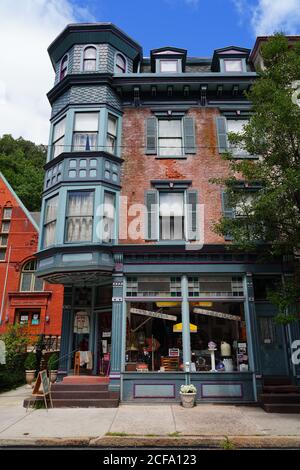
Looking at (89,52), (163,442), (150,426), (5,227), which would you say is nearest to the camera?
(163,442)

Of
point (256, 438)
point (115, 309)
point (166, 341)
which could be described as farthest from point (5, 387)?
point (256, 438)

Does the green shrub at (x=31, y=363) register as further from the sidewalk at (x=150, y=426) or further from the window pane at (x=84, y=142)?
the window pane at (x=84, y=142)

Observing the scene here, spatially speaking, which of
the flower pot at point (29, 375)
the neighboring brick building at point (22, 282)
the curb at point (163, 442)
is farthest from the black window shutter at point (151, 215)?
the neighboring brick building at point (22, 282)

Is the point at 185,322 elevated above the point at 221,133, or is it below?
below

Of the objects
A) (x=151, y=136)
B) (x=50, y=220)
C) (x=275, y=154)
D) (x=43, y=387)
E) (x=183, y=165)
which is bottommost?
(x=43, y=387)

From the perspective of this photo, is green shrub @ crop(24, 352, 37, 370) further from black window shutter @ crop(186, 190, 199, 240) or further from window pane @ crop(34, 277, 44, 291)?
black window shutter @ crop(186, 190, 199, 240)

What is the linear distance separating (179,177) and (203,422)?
28.3 feet

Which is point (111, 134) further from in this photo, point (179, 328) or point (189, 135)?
point (179, 328)

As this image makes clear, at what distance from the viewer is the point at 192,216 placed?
43.3ft

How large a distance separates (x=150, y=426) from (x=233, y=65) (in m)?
14.7

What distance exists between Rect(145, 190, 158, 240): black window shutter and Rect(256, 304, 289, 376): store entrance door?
181 inches

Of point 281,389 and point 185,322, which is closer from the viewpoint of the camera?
point 281,389

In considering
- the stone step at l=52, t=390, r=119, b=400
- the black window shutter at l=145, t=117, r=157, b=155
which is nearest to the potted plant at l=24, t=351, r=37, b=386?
the stone step at l=52, t=390, r=119, b=400

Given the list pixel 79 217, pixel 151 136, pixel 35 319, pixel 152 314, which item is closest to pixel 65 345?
pixel 152 314
